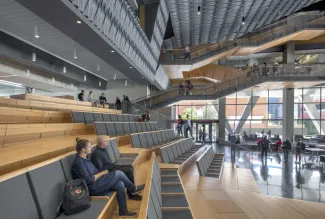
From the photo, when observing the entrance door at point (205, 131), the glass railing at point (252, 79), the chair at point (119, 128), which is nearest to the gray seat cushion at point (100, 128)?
the chair at point (119, 128)

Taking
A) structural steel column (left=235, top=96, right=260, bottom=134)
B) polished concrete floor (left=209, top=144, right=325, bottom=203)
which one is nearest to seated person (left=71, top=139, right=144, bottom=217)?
polished concrete floor (left=209, top=144, right=325, bottom=203)

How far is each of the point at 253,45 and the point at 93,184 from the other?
19.2 meters

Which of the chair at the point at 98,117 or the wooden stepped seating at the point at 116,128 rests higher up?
the chair at the point at 98,117

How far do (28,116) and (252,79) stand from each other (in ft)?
49.5

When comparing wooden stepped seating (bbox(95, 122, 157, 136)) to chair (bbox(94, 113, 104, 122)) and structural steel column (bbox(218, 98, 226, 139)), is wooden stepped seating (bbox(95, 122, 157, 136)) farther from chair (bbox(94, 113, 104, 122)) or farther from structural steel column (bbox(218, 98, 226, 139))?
structural steel column (bbox(218, 98, 226, 139))

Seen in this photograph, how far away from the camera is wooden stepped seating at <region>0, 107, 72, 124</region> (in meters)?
5.42

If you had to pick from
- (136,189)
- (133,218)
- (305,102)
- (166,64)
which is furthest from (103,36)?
(305,102)

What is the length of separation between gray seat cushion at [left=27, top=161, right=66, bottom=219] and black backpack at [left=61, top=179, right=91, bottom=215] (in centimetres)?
11

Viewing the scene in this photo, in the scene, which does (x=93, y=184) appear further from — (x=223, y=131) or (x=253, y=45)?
(x=223, y=131)

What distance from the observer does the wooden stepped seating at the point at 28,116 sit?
5415 millimetres

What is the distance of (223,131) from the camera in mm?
23266

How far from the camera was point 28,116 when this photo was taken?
20.4 feet

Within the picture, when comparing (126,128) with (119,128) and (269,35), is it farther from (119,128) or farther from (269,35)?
(269,35)

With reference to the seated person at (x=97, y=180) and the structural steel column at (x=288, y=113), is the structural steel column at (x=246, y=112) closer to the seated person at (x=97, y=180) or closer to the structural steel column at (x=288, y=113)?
the structural steel column at (x=288, y=113)
